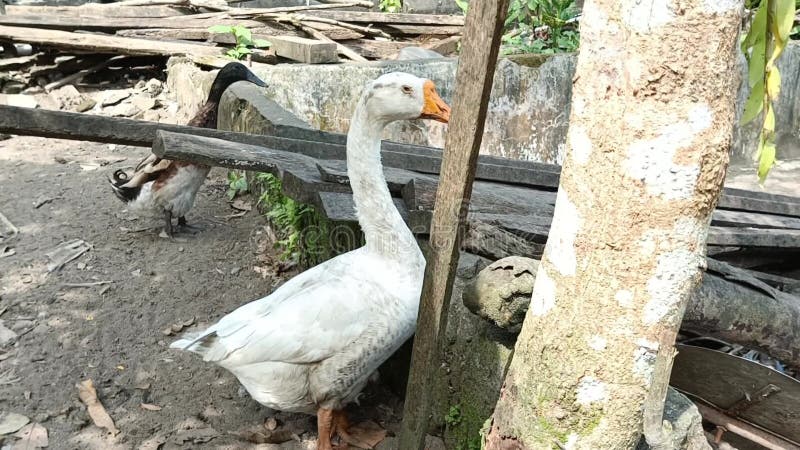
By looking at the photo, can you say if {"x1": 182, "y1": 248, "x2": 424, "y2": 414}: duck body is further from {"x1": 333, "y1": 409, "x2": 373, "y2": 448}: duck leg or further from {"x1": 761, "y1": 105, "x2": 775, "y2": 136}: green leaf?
{"x1": 761, "y1": 105, "x2": 775, "y2": 136}: green leaf

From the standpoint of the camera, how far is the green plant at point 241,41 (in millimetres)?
8523

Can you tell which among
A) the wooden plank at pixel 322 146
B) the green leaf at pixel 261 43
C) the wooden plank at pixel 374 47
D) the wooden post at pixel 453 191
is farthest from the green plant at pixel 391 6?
the wooden post at pixel 453 191

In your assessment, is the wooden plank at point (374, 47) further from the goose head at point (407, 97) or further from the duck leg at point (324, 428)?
the duck leg at point (324, 428)

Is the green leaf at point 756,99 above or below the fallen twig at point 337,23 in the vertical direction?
above

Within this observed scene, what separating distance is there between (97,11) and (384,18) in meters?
4.24

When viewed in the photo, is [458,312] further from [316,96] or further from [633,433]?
[316,96]

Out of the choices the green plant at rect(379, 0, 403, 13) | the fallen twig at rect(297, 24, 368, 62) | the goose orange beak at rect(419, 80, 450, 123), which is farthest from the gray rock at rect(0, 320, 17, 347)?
the green plant at rect(379, 0, 403, 13)

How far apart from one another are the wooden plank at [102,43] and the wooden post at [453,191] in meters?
7.00

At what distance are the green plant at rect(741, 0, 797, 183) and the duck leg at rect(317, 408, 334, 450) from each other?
2176 millimetres

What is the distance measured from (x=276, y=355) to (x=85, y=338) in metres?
1.87

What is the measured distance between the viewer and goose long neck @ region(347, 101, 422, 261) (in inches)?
132

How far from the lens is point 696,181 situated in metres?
1.78

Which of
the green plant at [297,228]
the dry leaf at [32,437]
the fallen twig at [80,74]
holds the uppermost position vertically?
the fallen twig at [80,74]

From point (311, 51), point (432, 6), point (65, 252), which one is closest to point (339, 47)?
point (311, 51)
